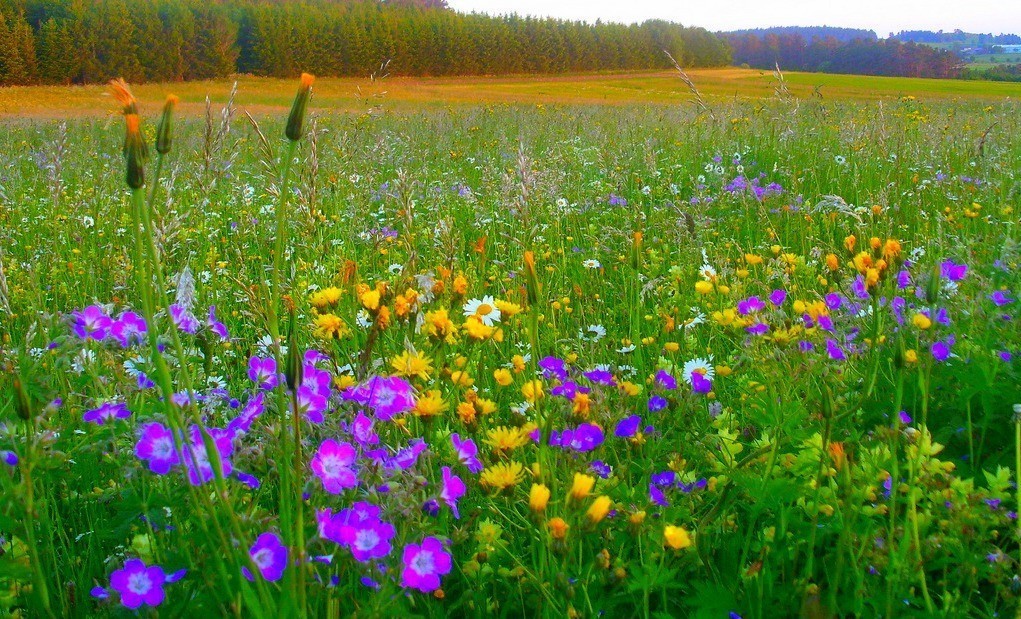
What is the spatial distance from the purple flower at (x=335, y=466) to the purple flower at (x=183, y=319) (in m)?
0.53

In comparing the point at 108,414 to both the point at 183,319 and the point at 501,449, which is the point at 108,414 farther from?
the point at 501,449

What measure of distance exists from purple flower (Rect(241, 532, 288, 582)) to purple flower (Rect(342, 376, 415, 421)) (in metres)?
0.32

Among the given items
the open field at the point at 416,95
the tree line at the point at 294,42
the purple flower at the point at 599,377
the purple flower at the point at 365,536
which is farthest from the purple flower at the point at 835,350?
the tree line at the point at 294,42

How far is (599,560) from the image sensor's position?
1060mm

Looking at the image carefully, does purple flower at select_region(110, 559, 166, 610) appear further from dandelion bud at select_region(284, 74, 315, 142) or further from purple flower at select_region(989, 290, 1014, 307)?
purple flower at select_region(989, 290, 1014, 307)

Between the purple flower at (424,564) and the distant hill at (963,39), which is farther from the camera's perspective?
the distant hill at (963,39)

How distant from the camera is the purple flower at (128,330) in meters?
1.37

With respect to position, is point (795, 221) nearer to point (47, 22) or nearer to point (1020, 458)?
point (1020, 458)

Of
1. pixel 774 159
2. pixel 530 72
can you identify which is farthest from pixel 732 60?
pixel 774 159

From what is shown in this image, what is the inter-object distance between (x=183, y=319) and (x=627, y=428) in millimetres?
914

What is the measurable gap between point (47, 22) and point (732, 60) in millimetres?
54503

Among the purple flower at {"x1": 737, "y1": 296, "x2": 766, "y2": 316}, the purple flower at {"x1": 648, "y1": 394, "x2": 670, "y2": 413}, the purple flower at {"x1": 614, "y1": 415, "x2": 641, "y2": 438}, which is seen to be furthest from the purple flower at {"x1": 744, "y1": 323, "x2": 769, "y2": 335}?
the purple flower at {"x1": 614, "y1": 415, "x2": 641, "y2": 438}

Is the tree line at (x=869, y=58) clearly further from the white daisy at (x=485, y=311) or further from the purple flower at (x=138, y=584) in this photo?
the purple flower at (x=138, y=584)

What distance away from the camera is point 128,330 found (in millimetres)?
1396
